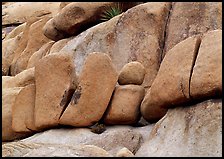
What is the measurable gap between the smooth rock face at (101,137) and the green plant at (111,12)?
504 centimetres

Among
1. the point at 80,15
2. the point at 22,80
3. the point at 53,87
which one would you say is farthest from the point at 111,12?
the point at 53,87

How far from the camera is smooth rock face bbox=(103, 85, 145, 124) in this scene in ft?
38.3


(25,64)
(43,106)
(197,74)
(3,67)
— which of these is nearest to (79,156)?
(197,74)

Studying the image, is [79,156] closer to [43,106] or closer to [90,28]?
[43,106]

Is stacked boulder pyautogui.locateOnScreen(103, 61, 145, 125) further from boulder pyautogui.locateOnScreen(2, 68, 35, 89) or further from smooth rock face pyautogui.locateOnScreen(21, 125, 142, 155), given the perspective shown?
boulder pyautogui.locateOnScreen(2, 68, 35, 89)

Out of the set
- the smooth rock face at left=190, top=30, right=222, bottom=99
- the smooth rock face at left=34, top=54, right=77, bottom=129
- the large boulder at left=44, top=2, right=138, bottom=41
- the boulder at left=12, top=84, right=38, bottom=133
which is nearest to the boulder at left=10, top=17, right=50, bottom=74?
the large boulder at left=44, top=2, right=138, bottom=41

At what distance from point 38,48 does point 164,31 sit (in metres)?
A: 7.51

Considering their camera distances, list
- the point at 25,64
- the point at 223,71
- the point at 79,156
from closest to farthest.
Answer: the point at 79,156 → the point at 223,71 → the point at 25,64

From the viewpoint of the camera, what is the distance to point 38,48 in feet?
66.4

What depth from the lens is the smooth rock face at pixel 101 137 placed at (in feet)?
35.4

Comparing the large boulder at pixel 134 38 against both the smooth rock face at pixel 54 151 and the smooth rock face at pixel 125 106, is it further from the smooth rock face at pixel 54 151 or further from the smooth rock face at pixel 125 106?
the smooth rock face at pixel 54 151

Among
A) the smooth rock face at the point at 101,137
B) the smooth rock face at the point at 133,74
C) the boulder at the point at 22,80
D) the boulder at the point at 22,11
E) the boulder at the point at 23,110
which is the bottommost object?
the boulder at the point at 22,11

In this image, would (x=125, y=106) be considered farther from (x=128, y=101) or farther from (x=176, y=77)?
(x=176, y=77)

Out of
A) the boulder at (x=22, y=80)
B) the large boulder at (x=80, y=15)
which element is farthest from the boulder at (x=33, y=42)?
the boulder at (x=22, y=80)
